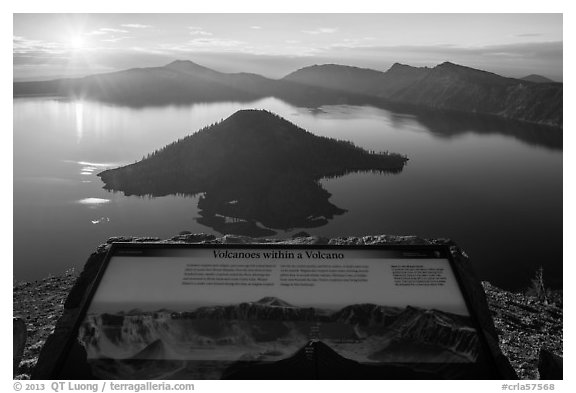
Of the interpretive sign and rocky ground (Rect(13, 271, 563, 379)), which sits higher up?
the interpretive sign

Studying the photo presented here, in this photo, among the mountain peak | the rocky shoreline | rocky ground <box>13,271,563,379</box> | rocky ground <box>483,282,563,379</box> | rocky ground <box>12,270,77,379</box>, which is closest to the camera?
the mountain peak

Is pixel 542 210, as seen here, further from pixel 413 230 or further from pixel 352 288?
pixel 352 288

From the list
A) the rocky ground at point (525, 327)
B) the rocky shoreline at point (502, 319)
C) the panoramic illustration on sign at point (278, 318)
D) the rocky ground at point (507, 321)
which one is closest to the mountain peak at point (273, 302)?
the panoramic illustration on sign at point (278, 318)

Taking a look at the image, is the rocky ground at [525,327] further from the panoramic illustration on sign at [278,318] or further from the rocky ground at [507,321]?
the panoramic illustration on sign at [278,318]

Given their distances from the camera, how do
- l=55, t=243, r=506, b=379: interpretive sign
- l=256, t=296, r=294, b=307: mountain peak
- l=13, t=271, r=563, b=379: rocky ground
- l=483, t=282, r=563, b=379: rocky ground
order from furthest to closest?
1. l=483, t=282, r=563, b=379: rocky ground
2. l=13, t=271, r=563, b=379: rocky ground
3. l=256, t=296, r=294, b=307: mountain peak
4. l=55, t=243, r=506, b=379: interpretive sign

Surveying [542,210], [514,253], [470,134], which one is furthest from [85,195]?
[470,134]

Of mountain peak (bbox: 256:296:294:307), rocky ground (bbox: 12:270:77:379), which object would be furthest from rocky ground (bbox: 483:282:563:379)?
rocky ground (bbox: 12:270:77:379)

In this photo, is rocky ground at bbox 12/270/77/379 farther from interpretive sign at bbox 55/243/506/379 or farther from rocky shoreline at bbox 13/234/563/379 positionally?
interpretive sign at bbox 55/243/506/379
